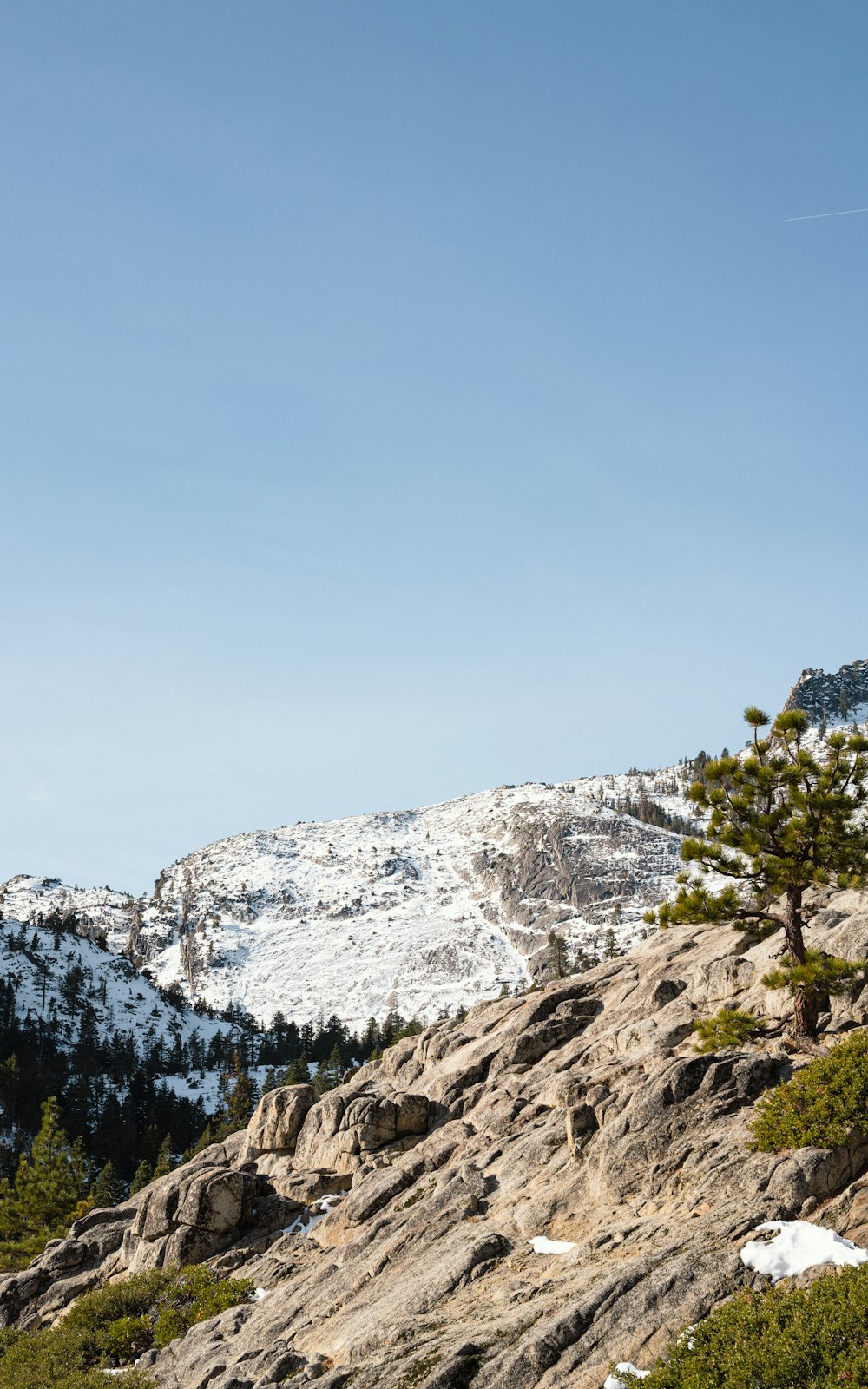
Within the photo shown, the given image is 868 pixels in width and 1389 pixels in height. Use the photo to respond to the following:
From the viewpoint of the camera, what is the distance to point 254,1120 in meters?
53.0

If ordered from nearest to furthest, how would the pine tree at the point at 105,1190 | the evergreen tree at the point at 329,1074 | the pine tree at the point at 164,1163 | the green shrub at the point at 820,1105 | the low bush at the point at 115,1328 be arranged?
the green shrub at the point at 820,1105 → the low bush at the point at 115,1328 → the pine tree at the point at 105,1190 → the pine tree at the point at 164,1163 → the evergreen tree at the point at 329,1074

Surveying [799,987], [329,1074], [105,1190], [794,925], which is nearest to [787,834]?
[794,925]

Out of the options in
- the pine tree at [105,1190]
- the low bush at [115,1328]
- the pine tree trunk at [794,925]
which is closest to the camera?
the pine tree trunk at [794,925]

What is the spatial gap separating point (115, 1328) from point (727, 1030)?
2886 cm

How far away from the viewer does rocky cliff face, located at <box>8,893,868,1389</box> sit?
67.2 ft

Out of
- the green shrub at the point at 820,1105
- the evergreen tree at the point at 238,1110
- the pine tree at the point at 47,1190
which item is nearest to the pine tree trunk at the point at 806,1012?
the green shrub at the point at 820,1105

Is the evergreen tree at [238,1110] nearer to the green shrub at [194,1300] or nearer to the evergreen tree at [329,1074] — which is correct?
the evergreen tree at [329,1074]

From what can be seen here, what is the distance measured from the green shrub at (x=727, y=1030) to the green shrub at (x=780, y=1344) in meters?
10.9

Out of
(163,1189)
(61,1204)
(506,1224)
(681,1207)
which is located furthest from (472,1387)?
(61,1204)

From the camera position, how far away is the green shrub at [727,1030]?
2859 cm

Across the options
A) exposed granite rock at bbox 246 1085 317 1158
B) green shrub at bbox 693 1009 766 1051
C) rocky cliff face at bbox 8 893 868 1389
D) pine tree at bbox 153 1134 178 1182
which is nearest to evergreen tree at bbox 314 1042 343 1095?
pine tree at bbox 153 1134 178 1182

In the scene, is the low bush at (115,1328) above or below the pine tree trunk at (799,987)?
below

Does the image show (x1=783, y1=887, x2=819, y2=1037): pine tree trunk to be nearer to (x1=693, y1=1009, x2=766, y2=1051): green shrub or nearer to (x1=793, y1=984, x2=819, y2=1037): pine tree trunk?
(x1=793, y1=984, x2=819, y2=1037): pine tree trunk

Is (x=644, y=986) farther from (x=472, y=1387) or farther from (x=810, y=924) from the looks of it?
(x=472, y=1387)
